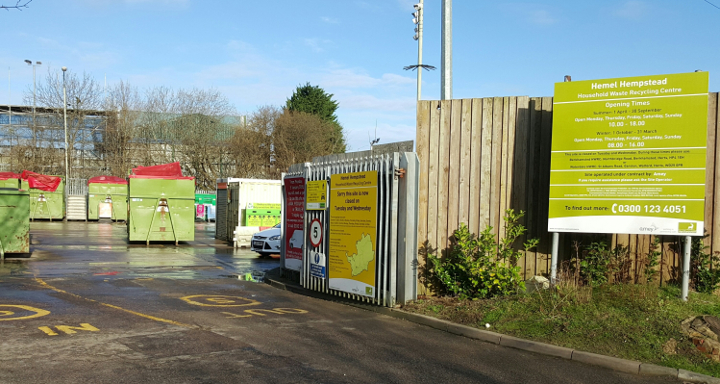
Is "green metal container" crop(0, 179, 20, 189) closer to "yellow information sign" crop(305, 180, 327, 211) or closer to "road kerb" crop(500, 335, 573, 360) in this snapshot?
"yellow information sign" crop(305, 180, 327, 211)

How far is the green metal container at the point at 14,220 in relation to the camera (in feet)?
53.8

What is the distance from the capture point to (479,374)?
21.4 ft

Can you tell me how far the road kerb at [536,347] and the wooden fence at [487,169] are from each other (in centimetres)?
247

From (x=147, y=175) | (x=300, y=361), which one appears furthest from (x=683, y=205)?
(x=147, y=175)

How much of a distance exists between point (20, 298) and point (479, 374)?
8.36 metres

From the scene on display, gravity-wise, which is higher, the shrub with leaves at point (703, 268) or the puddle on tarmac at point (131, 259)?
the shrub with leaves at point (703, 268)

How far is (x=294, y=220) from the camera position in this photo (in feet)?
44.6

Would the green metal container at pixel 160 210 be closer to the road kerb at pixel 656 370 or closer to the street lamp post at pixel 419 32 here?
the street lamp post at pixel 419 32

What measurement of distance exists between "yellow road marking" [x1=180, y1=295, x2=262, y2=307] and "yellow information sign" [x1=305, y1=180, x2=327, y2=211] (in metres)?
2.30

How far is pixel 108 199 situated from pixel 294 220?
98.3 feet

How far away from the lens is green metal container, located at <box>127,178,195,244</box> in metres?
22.8

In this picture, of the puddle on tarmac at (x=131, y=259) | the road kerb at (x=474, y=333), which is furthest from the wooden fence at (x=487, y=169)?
the puddle on tarmac at (x=131, y=259)

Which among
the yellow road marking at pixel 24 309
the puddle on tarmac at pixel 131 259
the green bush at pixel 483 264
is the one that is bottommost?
the puddle on tarmac at pixel 131 259

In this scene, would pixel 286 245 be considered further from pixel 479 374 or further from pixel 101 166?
pixel 101 166
